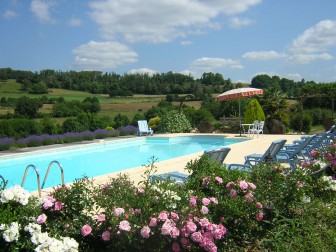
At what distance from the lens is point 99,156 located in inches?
515

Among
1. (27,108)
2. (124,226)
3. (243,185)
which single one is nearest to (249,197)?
(243,185)

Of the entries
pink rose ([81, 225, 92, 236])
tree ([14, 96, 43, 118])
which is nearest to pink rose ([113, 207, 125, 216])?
pink rose ([81, 225, 92, 236])

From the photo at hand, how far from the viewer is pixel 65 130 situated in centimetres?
1702

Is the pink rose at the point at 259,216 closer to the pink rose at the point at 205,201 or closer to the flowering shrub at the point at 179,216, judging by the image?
the flowering shrub at the point at 179,216

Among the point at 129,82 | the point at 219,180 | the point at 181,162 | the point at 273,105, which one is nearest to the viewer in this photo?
the point at 219,180

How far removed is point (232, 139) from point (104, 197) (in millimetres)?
12632

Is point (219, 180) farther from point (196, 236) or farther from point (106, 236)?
point (106, 236)

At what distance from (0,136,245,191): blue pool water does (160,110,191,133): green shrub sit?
1454 millimetres

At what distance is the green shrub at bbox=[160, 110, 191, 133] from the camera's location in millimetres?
18219

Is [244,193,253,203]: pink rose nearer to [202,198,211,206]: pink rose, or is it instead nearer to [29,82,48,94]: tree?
[202,198,211,206]: pink rose

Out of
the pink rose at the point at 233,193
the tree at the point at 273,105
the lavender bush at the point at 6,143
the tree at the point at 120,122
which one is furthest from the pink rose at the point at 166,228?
the tree at the point at 273,105

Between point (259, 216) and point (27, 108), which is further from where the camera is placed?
point (27, 108)

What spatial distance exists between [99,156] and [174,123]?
19.6 ft

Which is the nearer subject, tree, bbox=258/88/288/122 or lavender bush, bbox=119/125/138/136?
lavender bush, bbox=119/125/138/136
